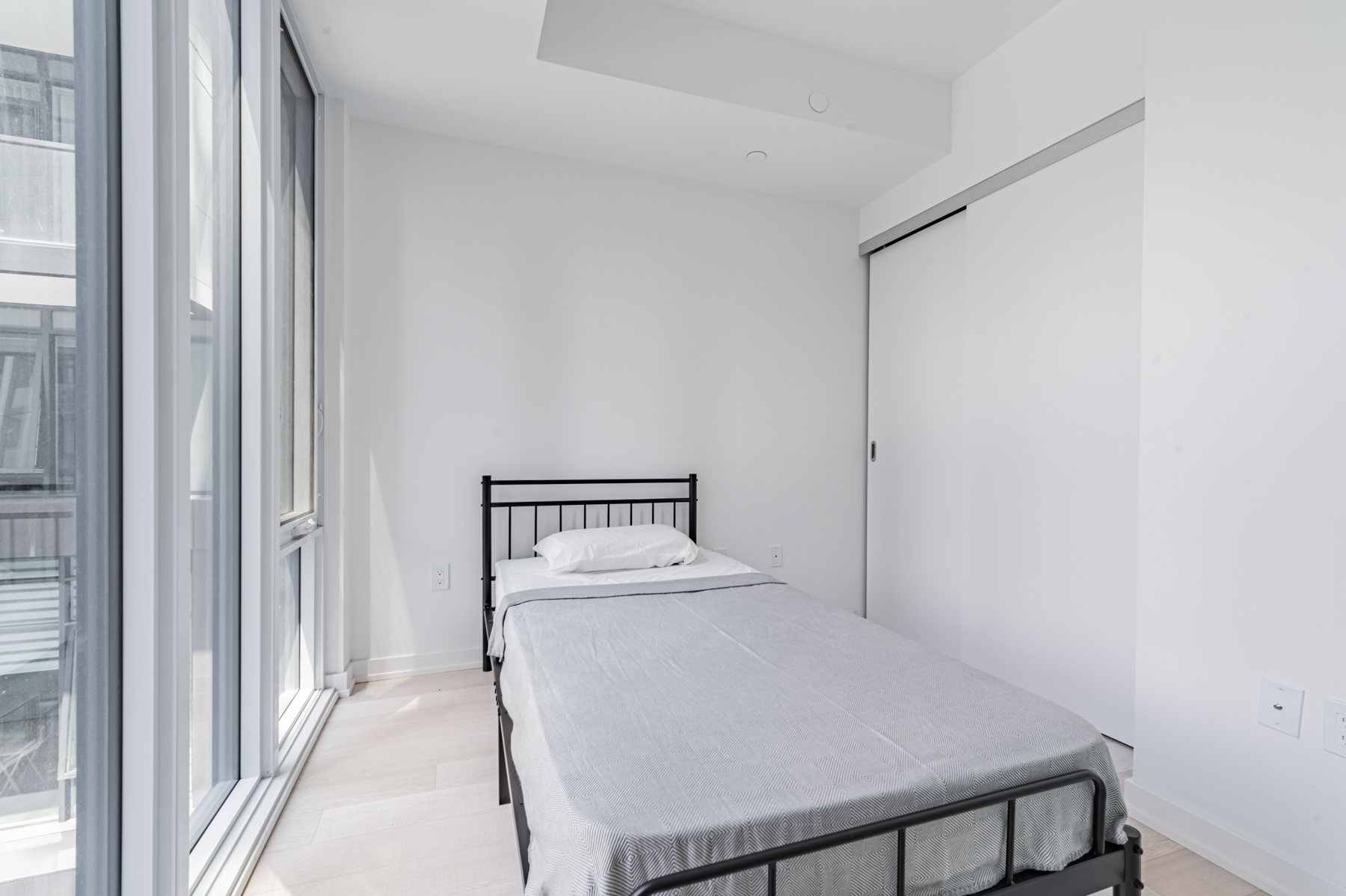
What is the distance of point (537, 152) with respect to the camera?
2969mm

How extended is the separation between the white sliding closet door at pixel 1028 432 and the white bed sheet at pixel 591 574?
1144mm

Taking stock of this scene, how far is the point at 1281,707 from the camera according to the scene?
1.53 m

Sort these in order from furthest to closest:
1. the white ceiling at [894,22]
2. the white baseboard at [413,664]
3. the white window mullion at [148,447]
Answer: the white baseboard at [413,664], the white ceiling at [894,22], the white window mullion at [148,447]

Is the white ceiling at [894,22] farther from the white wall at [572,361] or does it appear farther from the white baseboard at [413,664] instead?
the white baseboard at [413,664]

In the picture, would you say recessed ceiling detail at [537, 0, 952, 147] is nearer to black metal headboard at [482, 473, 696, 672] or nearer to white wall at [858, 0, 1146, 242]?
white wall at [858, 0, 1146, 242]

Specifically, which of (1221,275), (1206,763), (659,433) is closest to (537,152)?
(659,433)

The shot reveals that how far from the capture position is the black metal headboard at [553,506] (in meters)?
2.81

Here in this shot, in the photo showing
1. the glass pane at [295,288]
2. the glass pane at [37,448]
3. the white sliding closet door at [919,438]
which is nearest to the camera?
the glass pane at [37,448]

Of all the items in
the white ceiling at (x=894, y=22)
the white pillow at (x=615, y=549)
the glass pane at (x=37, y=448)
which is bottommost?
the white pillow at (x=615, y=549)

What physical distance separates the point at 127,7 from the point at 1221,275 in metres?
2.50

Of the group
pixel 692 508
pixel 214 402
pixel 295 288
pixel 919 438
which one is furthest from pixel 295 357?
pixel 919 438

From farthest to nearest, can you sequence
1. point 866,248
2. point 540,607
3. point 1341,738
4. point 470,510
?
point 866,248 → point 470,510 → point 540,607 → point 1341,738

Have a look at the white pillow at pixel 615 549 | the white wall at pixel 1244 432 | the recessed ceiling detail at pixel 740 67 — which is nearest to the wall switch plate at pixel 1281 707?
the white wall at pixel 1244 432

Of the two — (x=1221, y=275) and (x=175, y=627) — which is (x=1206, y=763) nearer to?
(x=1221, y=275)
